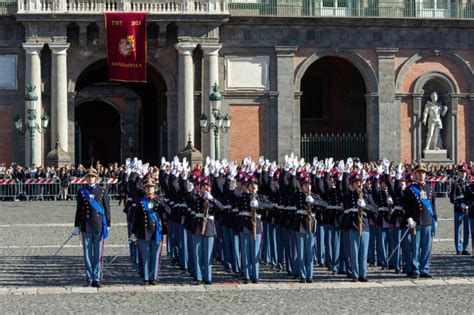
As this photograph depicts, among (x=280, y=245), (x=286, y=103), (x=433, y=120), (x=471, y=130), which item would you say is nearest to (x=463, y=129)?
(x=471, y=130)

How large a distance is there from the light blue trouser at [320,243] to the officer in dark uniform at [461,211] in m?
3.51

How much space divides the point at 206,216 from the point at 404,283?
3.40 m

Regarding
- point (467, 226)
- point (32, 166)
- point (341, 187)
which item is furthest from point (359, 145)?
point (341, 187)

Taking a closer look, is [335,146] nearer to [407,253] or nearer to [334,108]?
[334,108]

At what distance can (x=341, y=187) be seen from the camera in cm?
1938

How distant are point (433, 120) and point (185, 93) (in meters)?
10.7

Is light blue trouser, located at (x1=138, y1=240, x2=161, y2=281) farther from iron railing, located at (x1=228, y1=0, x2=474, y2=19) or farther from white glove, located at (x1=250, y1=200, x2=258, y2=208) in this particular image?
iron railing, located at (x1=228, y1=0, x2=474, y2=19)

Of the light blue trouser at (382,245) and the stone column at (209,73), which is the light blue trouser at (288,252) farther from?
the stone column at (209,73)

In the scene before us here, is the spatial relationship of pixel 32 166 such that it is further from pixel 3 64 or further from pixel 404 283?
pixel 404 283

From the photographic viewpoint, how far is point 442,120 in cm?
4756

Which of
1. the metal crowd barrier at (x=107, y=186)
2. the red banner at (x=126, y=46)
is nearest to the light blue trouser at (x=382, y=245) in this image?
the metal crowd barrier at (x=107, y=186)

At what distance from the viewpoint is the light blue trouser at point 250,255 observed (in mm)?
18453

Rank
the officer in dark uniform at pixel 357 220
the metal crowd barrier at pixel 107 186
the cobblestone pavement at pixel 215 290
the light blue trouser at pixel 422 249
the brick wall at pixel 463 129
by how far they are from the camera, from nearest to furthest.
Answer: the cobblestone pavement at pixel 215 290 < the officer in dark uniform at pixel 357 220 < the light blue trouser at pixel 422 249 < the metal crowd barrier at pixel 107 186 < the brick wall at pixel 463 129

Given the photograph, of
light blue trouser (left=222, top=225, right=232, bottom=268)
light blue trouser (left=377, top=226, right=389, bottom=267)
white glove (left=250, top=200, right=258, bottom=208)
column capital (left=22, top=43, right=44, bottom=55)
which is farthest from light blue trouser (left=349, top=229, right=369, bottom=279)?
column capital (left=22, top=43, right=44, bottom=55)
